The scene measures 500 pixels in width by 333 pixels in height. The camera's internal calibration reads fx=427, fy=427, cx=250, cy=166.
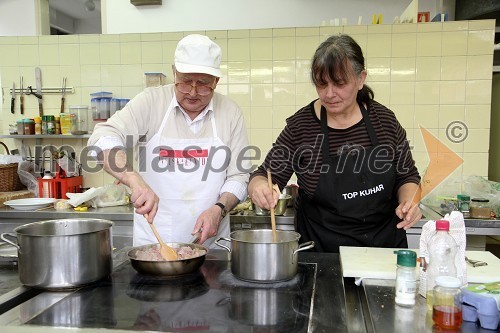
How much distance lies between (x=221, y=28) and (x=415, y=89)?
171 cm

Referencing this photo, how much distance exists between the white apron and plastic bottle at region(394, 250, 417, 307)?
102 centimetres

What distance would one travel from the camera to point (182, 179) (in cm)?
196

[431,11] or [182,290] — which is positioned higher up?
[431,11]

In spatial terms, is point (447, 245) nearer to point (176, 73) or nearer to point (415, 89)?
point (176, 73)

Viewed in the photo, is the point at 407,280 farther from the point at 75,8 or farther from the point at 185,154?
the point at 75,8

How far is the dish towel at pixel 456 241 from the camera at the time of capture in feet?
3.83

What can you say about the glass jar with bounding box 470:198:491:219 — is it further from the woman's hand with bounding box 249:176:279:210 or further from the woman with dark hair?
the woman's hand with bounding box 249:176:279:210

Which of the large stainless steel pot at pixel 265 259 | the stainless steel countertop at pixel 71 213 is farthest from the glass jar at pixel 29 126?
the large stainless steel pot at pixel 265 259

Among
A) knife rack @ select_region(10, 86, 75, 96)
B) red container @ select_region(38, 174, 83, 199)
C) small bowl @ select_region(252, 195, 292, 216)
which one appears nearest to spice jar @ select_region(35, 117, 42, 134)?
knife rack @ select_region(10, 86, 75, 96)

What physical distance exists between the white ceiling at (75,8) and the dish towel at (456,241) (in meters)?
6.30

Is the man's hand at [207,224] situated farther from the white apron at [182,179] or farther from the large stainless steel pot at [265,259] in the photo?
the large stainless steel pot at [265,259]

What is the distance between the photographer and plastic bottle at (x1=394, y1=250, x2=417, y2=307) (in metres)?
1.09

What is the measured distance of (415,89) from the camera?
331 cm

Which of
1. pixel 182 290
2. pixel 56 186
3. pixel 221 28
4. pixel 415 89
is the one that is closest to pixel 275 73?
pixel 221 28
